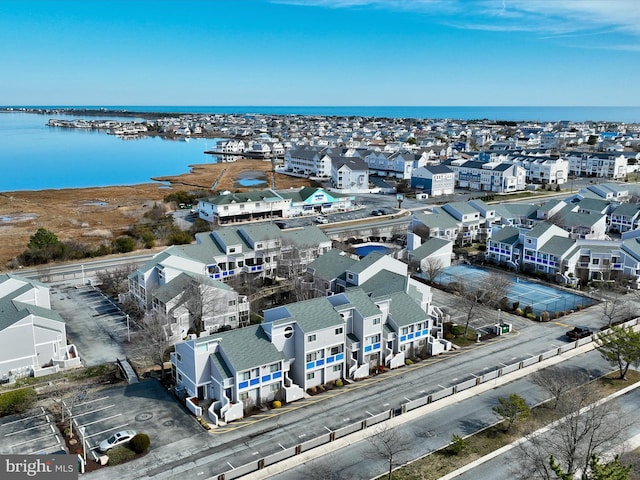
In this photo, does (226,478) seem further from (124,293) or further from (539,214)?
(539,214)

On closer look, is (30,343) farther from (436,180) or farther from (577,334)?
(436,180)

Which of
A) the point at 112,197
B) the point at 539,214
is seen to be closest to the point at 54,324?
the point at 539,214

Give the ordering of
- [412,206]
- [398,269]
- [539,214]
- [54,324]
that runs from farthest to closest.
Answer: [412,206], [539,214], [398,269], [54,324]

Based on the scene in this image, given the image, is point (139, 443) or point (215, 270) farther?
point (215, 270)

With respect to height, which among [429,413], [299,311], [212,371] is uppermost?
[299,311]

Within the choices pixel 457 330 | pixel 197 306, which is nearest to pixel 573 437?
pixel 457 330

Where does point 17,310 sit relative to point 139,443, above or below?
above

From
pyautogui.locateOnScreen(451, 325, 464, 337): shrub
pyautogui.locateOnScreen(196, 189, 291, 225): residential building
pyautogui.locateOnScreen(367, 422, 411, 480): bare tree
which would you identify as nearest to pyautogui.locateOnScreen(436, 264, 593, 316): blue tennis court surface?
pyautogui.locateOnScreen(451, 325, 464, 337): shrub
